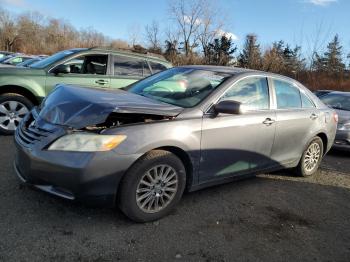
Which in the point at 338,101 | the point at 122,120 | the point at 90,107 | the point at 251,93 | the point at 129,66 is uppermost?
the point at 129,66

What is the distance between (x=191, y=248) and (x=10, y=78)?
4.73m

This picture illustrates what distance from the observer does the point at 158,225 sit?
3695 millimetres

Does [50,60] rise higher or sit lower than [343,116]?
higher

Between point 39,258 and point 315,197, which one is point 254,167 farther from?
point 39,258

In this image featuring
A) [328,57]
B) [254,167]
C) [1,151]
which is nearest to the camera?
[254,167]

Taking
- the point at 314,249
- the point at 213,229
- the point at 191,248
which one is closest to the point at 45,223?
the point at 191,248

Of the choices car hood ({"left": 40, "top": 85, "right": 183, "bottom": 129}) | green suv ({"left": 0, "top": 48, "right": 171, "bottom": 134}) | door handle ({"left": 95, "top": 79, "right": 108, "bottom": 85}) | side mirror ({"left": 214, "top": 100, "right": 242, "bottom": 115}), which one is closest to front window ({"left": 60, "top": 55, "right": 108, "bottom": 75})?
green suv ({"left": 0, "top": 48, "right": 171, "bottom": 134})

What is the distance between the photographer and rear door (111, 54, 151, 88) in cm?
748

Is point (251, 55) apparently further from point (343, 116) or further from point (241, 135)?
point (241, 135)

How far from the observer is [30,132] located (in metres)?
3.69

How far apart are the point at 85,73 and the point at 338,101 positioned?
636 cm

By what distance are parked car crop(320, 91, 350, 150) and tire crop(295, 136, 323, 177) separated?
2.28m

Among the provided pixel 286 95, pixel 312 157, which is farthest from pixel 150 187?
pixel 312 157

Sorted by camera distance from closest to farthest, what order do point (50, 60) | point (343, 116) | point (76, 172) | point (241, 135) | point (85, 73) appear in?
point (76, 172) < point (241, 135) < point (50, 60) < point (85, 73) < point (343, 116)
